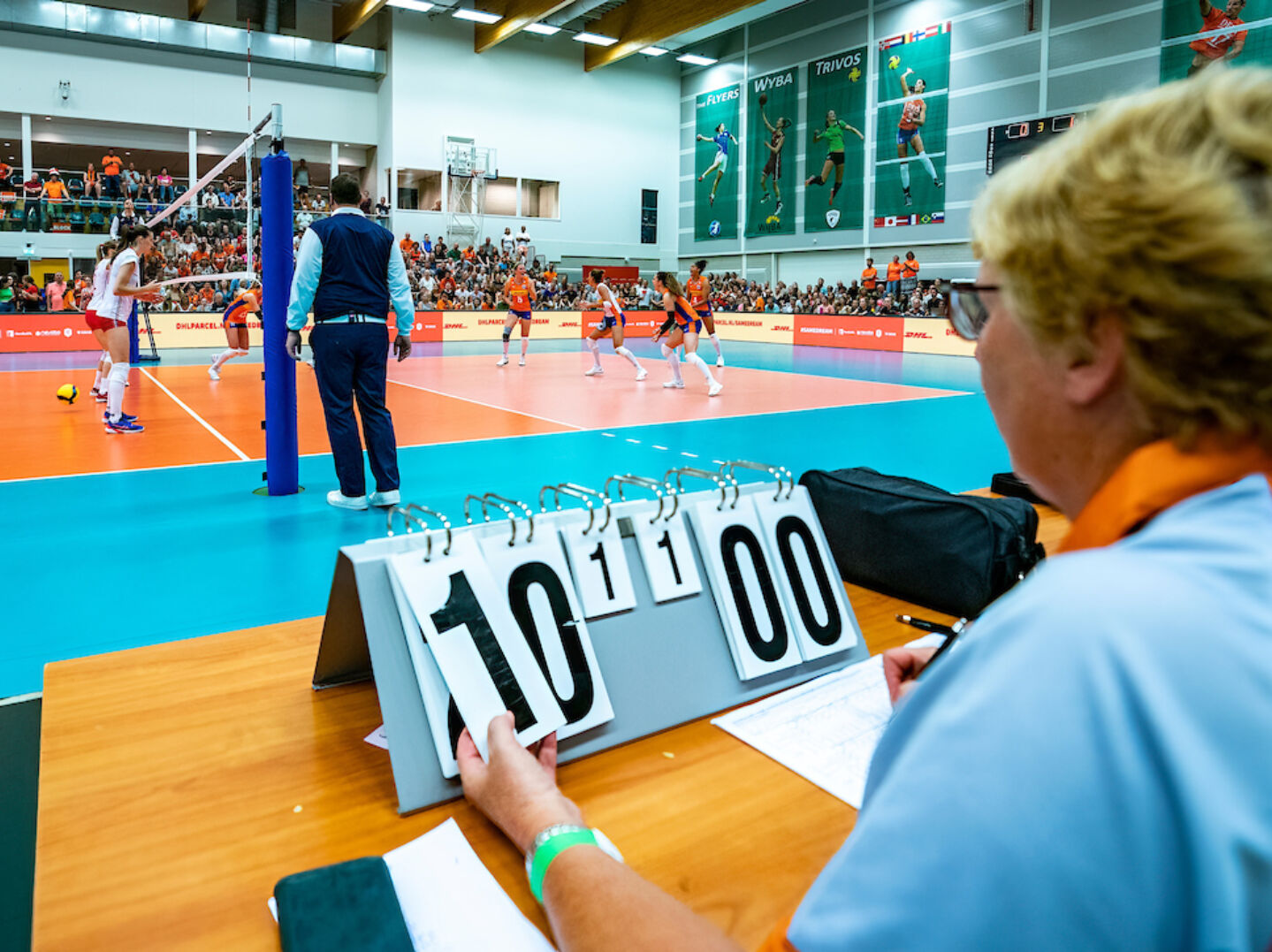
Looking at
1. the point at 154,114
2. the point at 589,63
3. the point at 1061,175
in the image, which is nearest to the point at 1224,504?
the point at 1061,175

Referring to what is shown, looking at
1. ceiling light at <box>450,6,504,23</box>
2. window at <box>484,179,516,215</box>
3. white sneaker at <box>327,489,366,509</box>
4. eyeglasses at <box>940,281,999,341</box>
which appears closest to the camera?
eyeglasses at <box>940,281,999,341</box>

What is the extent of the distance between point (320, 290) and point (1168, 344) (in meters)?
5.15

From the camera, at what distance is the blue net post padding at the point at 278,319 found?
203 inches

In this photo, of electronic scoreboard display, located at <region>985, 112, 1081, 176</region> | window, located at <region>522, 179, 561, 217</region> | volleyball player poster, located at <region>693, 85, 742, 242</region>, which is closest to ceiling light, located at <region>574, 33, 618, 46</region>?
volleyball player poster, located at <region>693, 85, 742, 242</region>

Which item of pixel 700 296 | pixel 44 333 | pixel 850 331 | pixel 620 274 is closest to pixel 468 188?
pixel 620 274

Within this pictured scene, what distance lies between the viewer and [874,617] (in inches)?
70.7

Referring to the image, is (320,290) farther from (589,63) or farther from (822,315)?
(589,63)

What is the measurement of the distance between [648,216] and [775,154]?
5.47m

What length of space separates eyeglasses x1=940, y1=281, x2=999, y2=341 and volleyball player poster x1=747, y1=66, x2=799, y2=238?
27.4 metres

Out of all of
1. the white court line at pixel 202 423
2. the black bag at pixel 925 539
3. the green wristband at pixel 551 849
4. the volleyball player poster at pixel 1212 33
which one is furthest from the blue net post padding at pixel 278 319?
the volleyball player poster at pixel 1212 33

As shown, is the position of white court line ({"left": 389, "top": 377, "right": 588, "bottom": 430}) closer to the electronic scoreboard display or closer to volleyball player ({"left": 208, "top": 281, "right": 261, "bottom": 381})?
volleyball player ({"left": 208, "top": 281, "right": 261, "bottom": 381})

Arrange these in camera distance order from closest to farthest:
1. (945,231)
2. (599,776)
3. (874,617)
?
(599,776), (874,617), (945,231)

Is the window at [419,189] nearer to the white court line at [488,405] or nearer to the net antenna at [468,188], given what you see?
the net antenna at [468,188]

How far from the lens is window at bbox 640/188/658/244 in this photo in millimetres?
31000
